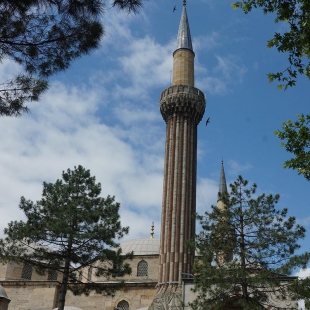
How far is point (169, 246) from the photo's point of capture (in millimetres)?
23062

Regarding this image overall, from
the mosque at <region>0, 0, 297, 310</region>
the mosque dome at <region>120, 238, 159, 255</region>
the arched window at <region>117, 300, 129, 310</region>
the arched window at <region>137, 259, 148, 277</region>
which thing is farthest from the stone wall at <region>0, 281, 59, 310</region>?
the mosque dome at <region>120, 238, 159, 255</region>

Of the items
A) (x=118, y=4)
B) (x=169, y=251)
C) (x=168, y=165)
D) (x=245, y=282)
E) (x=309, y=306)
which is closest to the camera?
(x=118, y=4)

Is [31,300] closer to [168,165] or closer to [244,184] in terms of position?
[168,165]

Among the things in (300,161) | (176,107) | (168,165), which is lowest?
(300,161)

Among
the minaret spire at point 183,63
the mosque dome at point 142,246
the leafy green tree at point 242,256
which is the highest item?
the minaret spire at point 183,63

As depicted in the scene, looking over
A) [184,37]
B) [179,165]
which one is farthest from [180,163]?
[184,37]

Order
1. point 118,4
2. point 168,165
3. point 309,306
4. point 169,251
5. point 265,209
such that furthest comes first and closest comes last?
point 168,165 → point 169,251 → point 265,209 → point 309,306 → point 118,4

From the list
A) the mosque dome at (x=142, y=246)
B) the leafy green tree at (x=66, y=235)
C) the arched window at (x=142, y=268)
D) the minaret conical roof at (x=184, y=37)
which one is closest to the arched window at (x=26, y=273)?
the mosque dome at (x=142, y=246)

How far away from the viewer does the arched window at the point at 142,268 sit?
27656mm

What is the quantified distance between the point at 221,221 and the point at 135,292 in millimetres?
12690

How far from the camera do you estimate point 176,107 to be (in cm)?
2669

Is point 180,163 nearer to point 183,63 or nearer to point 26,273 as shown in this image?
point 183,63

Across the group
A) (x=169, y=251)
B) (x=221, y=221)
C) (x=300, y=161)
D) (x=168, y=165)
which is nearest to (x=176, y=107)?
(x=168, y=165)

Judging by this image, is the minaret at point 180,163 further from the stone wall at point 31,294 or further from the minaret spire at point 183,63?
Result: the stone wall at point 31,294
